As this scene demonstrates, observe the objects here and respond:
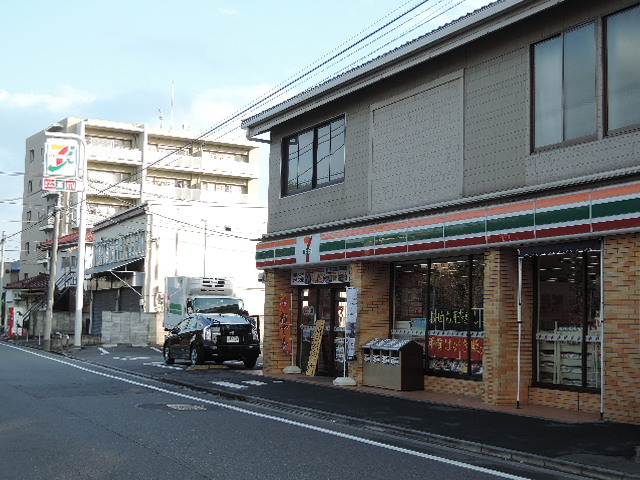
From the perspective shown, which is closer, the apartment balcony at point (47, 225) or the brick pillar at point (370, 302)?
the brick pillar at point (370, 302)

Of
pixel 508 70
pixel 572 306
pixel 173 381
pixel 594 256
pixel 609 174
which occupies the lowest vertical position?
pixel 173 381

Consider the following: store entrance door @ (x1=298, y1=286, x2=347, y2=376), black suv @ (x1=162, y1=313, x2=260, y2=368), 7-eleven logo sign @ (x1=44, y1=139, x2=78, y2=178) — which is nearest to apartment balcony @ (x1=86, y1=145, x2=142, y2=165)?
7-eleven logo sign @ (x1=44, y1=139, x2=78, y2=178)

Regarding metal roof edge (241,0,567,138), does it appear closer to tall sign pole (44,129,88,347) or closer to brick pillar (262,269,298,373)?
brick pillar (262,269,298,373)

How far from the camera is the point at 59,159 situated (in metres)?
33.6

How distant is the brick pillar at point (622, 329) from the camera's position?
38.0 ft

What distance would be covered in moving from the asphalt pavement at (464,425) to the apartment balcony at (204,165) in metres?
48.2

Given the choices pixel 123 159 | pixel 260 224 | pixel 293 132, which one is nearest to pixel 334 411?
pixel 293 132

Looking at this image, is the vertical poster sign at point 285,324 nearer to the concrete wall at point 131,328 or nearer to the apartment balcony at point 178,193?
the concrete wall at point 131,328

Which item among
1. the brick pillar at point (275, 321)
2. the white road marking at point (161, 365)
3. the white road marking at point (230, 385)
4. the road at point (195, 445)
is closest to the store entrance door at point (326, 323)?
the brick pillar at point (275, 321)

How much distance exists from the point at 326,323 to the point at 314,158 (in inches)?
170

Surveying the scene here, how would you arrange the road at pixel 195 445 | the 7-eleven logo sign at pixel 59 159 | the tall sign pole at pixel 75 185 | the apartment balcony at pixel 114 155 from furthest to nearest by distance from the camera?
the apartment balcony at pixel 114 155, the 7-eleven logo sign at pixel 59 159, the tall sign pole at pixel 75 185, the road at pixel 195 445

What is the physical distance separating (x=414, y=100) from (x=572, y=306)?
576cm

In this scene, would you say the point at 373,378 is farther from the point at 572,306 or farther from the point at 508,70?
the point at 508,70

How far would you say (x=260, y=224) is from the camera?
46.4 m
